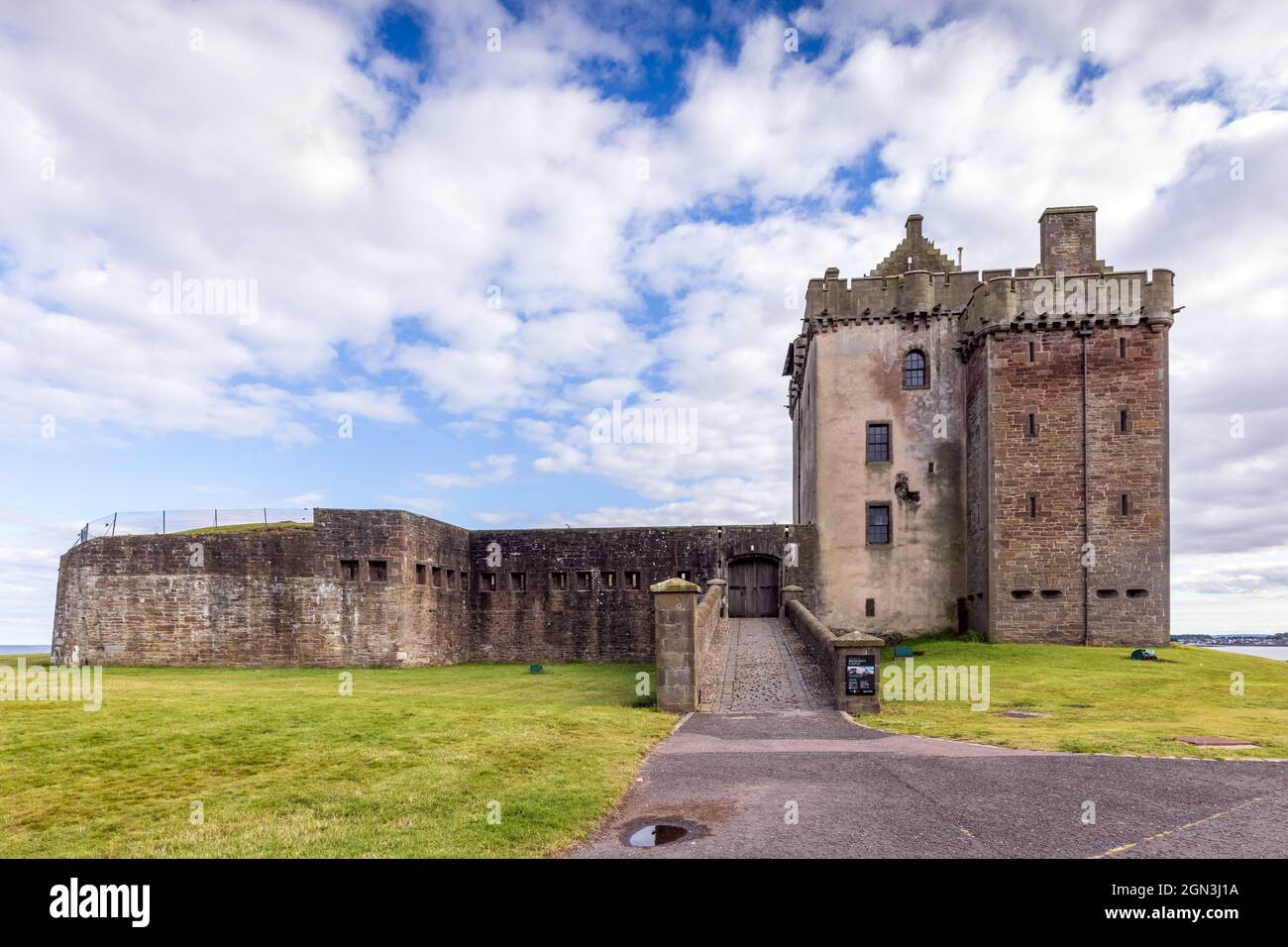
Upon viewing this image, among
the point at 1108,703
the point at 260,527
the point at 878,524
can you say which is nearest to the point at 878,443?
the point at 878,524

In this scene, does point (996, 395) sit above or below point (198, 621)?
above

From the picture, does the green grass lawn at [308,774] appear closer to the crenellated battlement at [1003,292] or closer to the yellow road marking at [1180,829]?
the yellow road marking at [1180,829]

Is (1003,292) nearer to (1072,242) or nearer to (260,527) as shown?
(1072,242)

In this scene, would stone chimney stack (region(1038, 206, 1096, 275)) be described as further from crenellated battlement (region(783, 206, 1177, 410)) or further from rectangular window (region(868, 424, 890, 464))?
rectangular window (region(868, 424, 890, 464))

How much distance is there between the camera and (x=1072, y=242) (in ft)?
96.7

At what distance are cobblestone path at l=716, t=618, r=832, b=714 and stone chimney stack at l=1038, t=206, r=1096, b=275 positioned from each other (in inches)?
719

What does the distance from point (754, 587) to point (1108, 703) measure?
17619 mm

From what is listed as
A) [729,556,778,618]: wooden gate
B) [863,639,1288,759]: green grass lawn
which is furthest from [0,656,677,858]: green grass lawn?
[729,556,778,618]: wooden gate

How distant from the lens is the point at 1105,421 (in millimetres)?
27344

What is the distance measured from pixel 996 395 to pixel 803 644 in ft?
43.4

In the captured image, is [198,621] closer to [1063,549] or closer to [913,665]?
[913,665]

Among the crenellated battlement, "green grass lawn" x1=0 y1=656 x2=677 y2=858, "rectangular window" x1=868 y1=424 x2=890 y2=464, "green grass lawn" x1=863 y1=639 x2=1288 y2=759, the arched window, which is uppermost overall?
the crenellated battlement

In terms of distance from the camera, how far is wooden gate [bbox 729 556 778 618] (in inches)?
1276

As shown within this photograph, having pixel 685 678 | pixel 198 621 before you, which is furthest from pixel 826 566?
pixel 198 621
